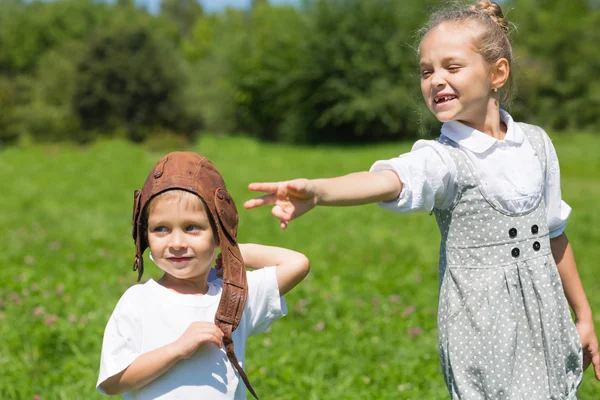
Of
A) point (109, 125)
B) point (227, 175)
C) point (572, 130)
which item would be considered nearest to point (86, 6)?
point (109, 125)

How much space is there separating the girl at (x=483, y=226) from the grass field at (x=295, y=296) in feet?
5.40

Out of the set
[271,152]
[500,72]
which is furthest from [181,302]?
[271,152]

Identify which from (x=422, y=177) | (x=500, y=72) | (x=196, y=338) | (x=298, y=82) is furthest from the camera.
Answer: (x=298, y=82)

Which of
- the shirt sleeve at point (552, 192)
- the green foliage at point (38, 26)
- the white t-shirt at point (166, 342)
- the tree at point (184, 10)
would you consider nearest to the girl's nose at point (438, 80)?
the shirt sleeve at point (552, 192)

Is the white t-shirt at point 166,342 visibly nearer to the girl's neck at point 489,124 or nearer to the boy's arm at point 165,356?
the boy's arm at point 165,356

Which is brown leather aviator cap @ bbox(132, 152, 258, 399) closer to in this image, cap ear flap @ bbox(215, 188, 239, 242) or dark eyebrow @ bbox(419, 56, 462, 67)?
cap ear flap @ bbox(215, 188, 239, 242)

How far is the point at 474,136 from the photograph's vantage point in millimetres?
2518

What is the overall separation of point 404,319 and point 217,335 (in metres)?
3.90

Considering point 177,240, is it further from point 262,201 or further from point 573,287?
point 573,287

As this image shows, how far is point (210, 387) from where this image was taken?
2.23 m

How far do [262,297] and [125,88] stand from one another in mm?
38164

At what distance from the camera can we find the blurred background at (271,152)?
194 inches

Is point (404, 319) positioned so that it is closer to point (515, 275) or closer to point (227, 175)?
point (515, 275)

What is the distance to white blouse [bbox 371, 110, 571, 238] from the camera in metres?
2.36
